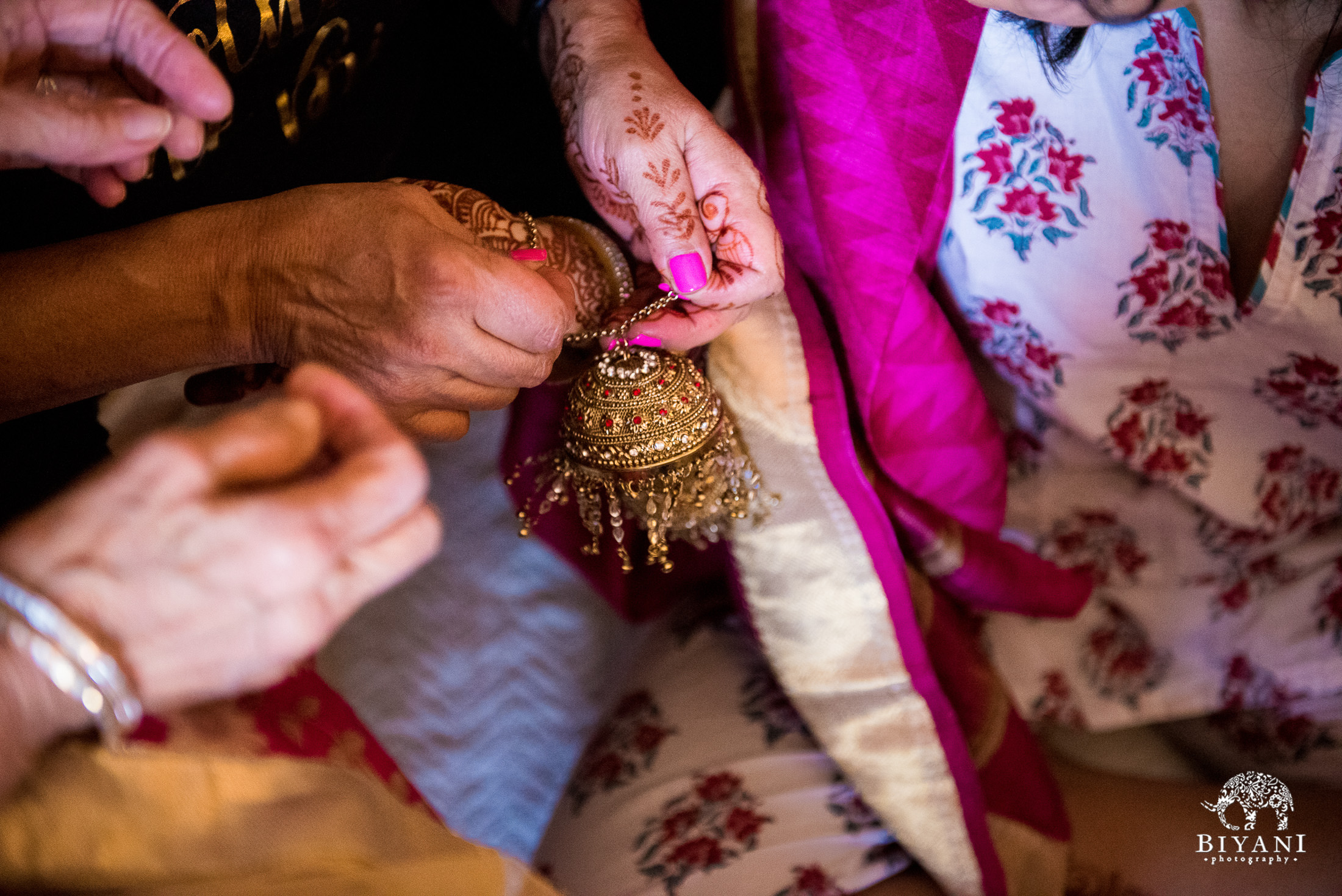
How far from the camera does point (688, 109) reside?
2.46ft

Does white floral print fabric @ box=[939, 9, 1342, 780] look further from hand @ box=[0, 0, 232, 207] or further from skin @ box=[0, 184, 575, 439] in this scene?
hand @ box=[0, 0, 232, 207]

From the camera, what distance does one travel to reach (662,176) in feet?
2.39

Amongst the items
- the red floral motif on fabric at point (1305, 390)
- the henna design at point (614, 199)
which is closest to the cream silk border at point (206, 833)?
the henna design at point (614, 199)

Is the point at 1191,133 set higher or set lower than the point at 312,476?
higher

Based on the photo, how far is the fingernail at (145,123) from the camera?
49cm

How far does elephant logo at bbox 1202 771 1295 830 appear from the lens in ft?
2.71

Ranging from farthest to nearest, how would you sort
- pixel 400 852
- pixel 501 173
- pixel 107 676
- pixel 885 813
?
pixel 501 173, pixel 885 813, pixel 400 852, pixel 107 676

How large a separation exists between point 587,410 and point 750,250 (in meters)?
0.21

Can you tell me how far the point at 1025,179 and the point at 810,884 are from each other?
768 mm

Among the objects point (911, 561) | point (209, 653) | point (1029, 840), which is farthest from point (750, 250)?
point (1029, 840)

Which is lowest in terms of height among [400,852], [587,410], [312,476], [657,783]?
[657,783]

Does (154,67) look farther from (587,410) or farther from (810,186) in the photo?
(810,186)

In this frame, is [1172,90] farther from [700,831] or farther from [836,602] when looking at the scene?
[700,831]

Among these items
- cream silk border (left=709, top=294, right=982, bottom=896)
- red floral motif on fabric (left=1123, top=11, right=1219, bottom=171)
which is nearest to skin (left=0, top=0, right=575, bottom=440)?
cream silk border (left=709, top=294, right=982, bottom=896)
